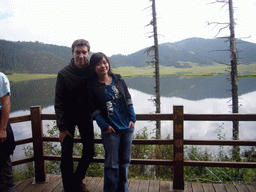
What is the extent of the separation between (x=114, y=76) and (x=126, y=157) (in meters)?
1.07

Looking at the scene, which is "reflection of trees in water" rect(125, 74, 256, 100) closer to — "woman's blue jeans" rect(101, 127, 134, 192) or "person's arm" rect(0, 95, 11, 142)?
"woman's blue jeans" rect(101, 127, 134, 192)

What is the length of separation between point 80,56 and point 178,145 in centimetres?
189

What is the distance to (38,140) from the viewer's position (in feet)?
10.6

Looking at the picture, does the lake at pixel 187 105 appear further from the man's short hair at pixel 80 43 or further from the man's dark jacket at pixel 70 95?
the man's short hair at pixel 80 43

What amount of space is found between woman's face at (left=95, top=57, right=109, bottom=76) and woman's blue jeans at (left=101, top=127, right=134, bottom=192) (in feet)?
2.50

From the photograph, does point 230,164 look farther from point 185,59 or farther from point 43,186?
point 185,59

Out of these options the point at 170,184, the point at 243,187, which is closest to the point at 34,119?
the point at 170,184

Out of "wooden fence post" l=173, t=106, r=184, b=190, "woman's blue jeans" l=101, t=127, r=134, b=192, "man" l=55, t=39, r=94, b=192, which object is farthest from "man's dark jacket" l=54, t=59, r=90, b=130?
"wooden fence post" l=173, t=106, r=184, b=190

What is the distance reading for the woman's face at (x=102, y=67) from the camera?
2.42 meters

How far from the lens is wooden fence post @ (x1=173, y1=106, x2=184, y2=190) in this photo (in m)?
2.87

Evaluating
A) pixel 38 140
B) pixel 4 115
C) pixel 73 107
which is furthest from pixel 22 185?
pixel 73 107

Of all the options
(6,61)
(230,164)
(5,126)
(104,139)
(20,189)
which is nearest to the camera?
(5,126)

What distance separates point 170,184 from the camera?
3.06 meters

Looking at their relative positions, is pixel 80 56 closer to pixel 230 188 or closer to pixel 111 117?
pixel 111 117
